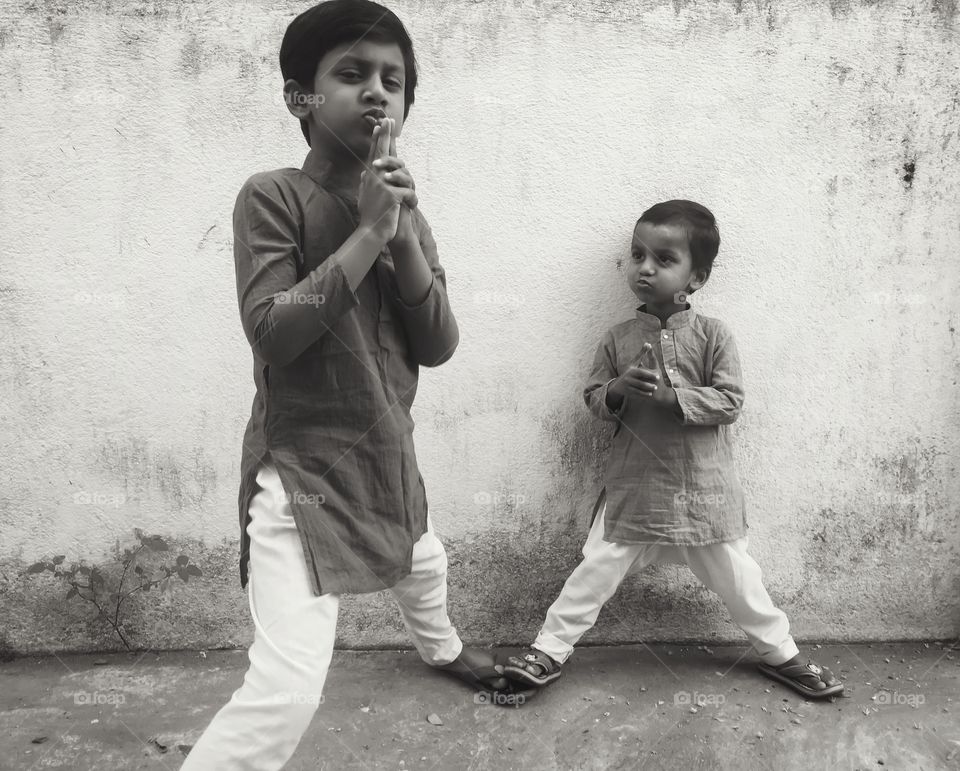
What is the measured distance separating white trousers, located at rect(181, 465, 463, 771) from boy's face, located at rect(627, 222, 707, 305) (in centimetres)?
136

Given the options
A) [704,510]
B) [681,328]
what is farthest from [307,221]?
[704,510]

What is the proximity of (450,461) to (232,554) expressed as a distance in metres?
0.82

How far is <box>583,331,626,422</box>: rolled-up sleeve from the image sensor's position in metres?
2.62

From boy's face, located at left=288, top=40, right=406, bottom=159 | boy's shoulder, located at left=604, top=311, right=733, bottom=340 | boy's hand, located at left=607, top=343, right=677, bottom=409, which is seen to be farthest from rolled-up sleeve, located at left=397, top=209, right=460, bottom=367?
boy's shoulder, located at left=604, top=311, right=733, bottom=340

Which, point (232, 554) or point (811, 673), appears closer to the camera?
point (811, 673)

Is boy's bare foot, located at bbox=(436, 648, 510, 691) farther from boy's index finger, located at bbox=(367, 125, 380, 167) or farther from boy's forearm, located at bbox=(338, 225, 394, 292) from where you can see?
boy's index finger, located at bbox=(367, 125, 380, 167)

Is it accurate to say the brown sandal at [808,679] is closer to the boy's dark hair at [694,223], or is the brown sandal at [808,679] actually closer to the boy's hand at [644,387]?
the boy's hand at [644,387]

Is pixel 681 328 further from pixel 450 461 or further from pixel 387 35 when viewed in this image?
pixel 387 35

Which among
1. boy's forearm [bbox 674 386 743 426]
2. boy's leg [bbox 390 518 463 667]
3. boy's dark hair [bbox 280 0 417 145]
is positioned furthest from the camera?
boy's forearm [bbox 674 386 743 426]

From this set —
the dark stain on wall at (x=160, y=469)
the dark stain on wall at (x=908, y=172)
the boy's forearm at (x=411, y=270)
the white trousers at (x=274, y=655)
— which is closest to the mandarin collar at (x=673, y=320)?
the dark stain on wall at (x=908, y=172)

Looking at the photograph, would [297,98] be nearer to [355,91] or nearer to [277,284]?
[355,91]

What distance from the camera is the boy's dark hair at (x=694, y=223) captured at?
2.57m

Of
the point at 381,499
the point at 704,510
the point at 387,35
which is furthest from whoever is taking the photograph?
the point at 704,510

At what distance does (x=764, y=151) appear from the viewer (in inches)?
110
